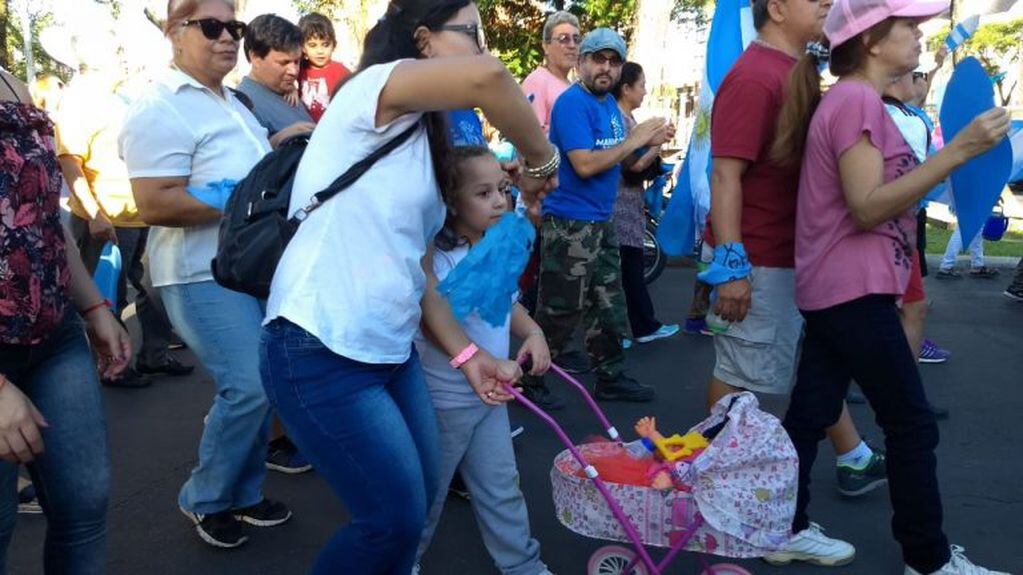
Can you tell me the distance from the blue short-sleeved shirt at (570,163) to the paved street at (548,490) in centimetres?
109

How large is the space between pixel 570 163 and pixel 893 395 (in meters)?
2.40

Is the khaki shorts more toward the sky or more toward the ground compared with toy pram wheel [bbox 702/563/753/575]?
more toward the sky

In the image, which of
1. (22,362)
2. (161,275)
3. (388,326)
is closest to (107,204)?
(161,275)

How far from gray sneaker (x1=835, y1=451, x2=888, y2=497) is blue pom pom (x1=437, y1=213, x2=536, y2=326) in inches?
80.6

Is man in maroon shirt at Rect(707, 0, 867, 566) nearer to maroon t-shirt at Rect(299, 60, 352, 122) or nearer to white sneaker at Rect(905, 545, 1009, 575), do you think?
white sneaker at Rect(905, 545, 1009, 575)

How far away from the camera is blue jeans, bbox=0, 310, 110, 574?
2.07 meters

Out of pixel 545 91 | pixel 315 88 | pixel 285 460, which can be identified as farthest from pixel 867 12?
pixel 545 91

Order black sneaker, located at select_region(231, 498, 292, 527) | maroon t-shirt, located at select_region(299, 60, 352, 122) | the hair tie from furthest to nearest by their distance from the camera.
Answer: maroon t-shirt, located at select_region(299, 60, 352, 122), black sneaker, located at select_region(231, 498, 292, 527), the hair tie

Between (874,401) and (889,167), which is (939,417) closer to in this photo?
(874,401)

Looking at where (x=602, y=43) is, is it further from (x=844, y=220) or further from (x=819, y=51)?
(x=844, y=220)

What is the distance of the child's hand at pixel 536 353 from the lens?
2.58 meters

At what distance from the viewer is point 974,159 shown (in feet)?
10.9

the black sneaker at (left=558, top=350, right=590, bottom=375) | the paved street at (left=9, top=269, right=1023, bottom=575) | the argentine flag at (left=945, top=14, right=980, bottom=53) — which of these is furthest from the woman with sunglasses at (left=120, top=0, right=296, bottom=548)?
the argentine flag at (left=945, top=14, right=980, bottom=53)

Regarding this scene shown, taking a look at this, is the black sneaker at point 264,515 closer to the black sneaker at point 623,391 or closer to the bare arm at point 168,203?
the bare arm at point 168,203
